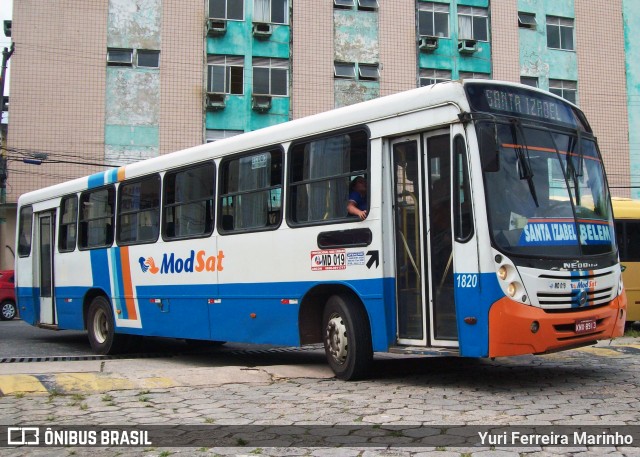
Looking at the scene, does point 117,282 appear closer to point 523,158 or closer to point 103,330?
point 103,330

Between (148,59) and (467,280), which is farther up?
(148,59)

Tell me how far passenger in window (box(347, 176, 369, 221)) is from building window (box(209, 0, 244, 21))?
23902mm

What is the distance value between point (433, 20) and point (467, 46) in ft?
6.19

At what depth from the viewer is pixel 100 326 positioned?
40.0ft

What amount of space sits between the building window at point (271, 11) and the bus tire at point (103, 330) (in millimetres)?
20565

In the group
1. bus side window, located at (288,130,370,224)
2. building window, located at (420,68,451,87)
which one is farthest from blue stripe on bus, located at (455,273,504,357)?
building window, located at (420,68,451,87)

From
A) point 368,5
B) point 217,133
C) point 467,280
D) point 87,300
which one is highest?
point 368,5

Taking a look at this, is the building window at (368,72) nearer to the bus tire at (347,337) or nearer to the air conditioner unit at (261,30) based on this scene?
the air conditioner unit at (261,30)

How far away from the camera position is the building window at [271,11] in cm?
3027

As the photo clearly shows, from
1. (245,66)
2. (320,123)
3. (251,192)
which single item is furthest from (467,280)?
(245,66)

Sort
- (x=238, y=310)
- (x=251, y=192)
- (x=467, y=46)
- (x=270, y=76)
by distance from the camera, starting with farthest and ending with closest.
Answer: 1. (x=467, y=46)
2. (x=270, y=76)
3. (x=238, y=310)
4. (x=251, y=192)

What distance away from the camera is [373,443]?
195 inches

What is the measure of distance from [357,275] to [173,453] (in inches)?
133

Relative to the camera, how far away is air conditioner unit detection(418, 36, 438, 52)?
103ft
